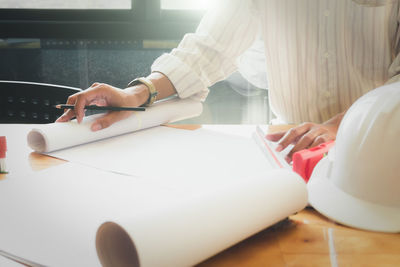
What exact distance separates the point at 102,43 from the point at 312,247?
1.99 meters

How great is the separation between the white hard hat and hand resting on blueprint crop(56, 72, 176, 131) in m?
0.50

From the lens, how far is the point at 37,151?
0.79 metres

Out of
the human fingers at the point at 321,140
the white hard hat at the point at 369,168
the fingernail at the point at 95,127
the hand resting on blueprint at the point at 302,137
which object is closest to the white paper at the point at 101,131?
the fingernail at the point at 95,127

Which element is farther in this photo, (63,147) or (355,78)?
(355,78)

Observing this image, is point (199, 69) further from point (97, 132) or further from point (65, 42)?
point (65, 42)

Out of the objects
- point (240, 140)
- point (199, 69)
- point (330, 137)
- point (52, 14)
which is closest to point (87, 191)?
point (240, 140)

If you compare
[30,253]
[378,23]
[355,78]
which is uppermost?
[378,23]

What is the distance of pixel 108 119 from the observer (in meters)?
0.88

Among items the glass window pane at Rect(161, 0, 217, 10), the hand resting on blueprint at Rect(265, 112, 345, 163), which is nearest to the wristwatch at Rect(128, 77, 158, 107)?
the hand resting on blueprint at Rect(265, 112, 345, 163)

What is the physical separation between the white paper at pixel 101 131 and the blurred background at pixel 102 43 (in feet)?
3.68

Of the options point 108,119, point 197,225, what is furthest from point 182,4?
point 197,225

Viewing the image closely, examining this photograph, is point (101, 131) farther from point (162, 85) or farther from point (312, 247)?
point (312, 247)

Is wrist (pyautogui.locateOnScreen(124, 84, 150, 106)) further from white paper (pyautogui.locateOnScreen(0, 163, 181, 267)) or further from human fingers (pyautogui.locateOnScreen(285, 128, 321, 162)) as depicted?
human fingers (pyautogui.locateOnScreen(285, 128, 321, 162))

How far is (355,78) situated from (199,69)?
1.60 feet
